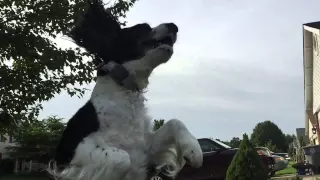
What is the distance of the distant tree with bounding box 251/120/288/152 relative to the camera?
53938 millimetres

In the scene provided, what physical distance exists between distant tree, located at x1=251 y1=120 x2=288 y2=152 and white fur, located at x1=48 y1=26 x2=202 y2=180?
172ft

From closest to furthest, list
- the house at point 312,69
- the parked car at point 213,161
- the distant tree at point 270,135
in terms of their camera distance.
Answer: the parked car at point 213,161 → the house at point 312,69 → the distant tree at point 270,135

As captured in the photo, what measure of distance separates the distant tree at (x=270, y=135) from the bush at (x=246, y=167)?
46.0 metres

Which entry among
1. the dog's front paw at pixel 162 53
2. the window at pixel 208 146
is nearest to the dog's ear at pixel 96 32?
the dog's front paw at pixel 162 53

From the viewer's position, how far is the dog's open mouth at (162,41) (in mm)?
2615

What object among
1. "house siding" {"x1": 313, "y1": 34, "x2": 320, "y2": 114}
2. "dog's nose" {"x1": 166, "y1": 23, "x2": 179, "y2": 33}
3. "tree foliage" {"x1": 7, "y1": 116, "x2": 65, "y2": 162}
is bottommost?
"dog's nose" {"x1": 166, "y1": 23, "x2": 179, "y2": 33}

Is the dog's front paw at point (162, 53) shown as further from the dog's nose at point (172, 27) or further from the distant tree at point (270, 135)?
the distant tree at point (270, 135)

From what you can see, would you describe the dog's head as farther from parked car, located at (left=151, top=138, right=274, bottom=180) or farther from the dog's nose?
parked car, located at (left=151, top=138, right=274, bottom=180)

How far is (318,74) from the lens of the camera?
22438 millimetres

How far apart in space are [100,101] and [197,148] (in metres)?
0.68

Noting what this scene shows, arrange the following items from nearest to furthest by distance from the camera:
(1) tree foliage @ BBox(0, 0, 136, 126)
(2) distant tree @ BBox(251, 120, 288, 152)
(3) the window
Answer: (1) tree foliage @ BBox(0, 0, 136, 126) < (3) the window < (2) distant tree @ BBox(251, 120, 288, 152)

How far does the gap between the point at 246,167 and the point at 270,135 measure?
159 ft

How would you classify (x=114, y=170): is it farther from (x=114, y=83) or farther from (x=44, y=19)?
(x=44, y=19)

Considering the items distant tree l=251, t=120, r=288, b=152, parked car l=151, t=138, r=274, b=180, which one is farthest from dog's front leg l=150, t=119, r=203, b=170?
distant tree l=251, t=120, r=288, b=152
